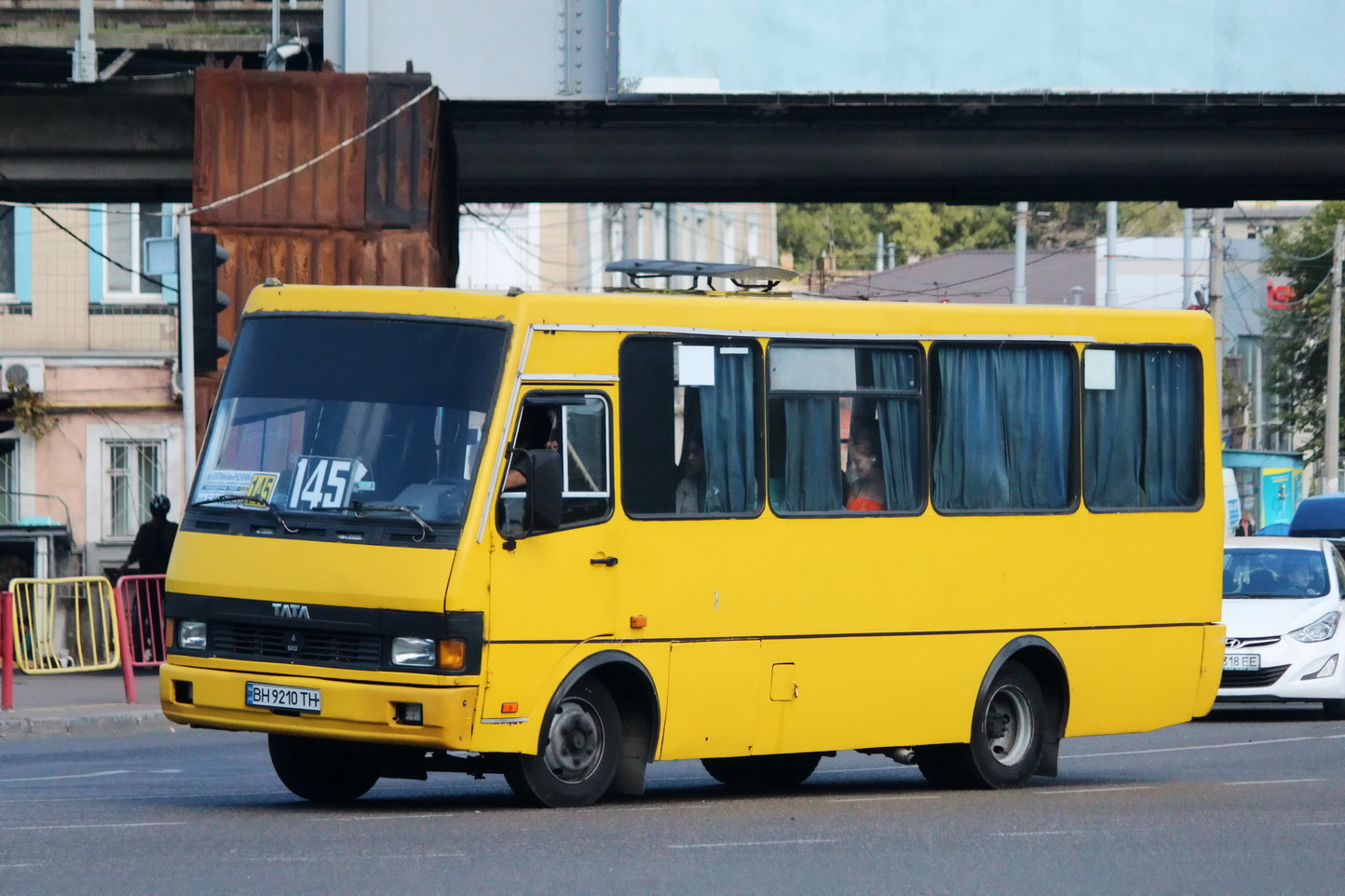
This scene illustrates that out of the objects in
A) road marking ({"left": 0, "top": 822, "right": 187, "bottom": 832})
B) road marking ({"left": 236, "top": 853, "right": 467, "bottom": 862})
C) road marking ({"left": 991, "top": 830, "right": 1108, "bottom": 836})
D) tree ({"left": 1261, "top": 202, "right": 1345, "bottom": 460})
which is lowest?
road marking ({"left": 991, "top": 830, "right": 1108, "bottom": 836})

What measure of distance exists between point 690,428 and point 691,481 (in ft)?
0.94

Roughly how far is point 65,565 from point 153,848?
27586mm

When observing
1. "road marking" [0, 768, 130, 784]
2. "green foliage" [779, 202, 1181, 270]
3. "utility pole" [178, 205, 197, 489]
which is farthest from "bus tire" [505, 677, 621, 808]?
"green foliage" [779, 202, 1181, 270]

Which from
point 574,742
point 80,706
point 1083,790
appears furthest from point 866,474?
point 80,706

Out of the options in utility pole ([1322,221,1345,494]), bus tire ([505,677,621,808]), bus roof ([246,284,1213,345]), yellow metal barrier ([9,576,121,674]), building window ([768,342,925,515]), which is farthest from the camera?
utility pole ([1322,221,1345,494])

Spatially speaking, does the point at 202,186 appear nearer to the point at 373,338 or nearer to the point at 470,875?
the point at 373,338

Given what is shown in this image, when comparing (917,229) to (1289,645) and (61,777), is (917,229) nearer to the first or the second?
(1289,645)

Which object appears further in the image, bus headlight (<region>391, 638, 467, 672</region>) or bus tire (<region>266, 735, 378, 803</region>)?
bus tire (<region>266, 735, 378, 803</region>)

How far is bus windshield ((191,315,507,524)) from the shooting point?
1085 cm

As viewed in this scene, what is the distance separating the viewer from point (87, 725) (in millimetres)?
18234

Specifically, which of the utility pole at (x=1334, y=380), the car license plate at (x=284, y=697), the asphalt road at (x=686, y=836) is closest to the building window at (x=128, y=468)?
the asphalt road at (x=686, y=836)

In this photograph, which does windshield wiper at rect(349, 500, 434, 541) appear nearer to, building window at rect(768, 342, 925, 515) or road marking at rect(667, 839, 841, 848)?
road marking at rect(667, 839, 841, 848)

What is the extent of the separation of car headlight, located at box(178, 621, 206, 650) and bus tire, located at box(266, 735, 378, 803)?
2.33 ft

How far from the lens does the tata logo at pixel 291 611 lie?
10.7 meters
